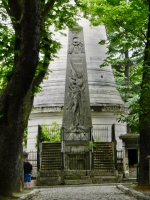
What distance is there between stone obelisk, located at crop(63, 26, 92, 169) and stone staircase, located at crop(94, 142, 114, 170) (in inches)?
31.4

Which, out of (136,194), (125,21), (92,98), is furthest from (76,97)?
(136,194)

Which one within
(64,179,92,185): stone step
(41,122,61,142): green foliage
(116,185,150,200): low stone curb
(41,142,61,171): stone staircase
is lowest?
(64,179,92,185): stone step

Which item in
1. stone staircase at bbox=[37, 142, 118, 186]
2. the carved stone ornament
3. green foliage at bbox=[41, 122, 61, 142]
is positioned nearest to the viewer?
stone staircase at bbox=[37, 142, 118, 186]

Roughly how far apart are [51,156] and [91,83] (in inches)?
420

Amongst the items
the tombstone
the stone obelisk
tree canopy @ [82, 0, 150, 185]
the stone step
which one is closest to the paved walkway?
tree canopy @ [82, 0, 150, 185]

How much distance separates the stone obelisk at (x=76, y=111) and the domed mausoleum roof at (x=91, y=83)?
731 centimetres

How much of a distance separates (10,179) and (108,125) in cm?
2015

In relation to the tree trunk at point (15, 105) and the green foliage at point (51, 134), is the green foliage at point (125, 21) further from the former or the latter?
the green foliage at point (51, 134)

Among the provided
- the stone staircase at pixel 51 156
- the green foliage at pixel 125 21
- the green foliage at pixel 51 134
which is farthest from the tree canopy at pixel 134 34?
the green foliage at pixel 51 134

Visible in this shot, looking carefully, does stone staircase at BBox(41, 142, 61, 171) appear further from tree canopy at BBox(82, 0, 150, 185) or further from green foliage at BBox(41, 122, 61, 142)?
tree canopy at BBox(82, 0, 150, 185)

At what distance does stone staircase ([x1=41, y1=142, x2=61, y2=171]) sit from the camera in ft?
72.6

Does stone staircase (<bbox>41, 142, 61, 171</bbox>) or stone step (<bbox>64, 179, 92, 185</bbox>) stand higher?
stone staircase (<bbox>41, 142, 61, 171</bbox>)

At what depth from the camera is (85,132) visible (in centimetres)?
2316

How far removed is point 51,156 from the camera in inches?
901
